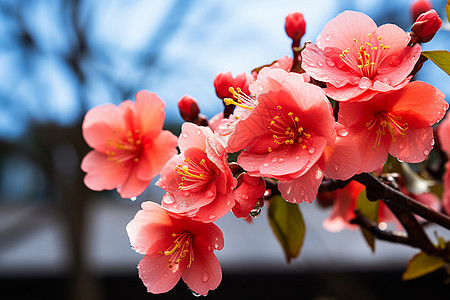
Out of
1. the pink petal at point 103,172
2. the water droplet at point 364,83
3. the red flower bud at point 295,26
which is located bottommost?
the pink petal at point 103,172

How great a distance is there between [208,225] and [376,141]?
0.83ft

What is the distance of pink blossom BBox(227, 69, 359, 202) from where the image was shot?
52cm

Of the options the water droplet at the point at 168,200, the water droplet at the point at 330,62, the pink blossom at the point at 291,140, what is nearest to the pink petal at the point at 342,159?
the pink blossom at the point at 291,140

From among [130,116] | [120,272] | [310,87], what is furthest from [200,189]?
[120,272]

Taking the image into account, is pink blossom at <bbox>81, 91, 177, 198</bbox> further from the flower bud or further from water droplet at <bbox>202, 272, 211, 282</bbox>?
the flower bud

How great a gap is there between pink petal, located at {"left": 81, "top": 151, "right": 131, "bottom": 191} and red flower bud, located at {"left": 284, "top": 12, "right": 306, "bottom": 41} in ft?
1.33

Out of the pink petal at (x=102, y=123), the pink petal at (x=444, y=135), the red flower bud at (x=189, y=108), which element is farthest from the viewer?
the pink petal at (x=444, y=135)

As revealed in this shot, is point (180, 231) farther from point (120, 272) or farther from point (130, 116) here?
point (120, 272)

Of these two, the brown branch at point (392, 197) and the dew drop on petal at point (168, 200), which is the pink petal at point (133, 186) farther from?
the brown branch at point (392, 197)

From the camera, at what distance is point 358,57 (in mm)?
611

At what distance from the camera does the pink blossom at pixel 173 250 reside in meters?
0.60

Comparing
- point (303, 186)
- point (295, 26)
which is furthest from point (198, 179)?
point (295, 26)

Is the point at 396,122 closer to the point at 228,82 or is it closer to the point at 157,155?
the point at 228,82

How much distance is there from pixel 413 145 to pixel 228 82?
291 mm
